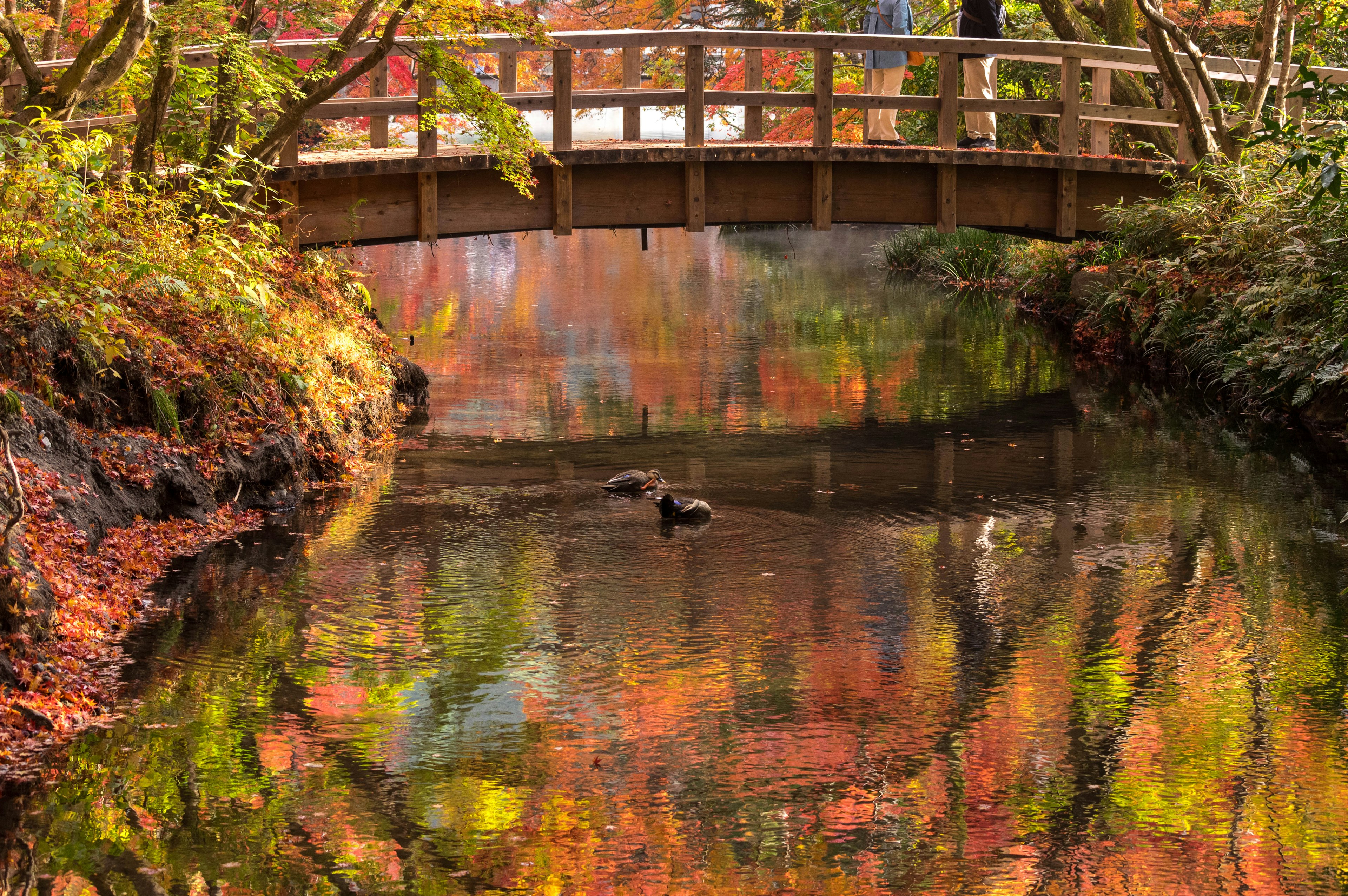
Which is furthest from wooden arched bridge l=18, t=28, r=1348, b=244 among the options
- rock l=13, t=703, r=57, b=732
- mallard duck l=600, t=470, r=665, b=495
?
rock l=13, t=703, r=57, b=732

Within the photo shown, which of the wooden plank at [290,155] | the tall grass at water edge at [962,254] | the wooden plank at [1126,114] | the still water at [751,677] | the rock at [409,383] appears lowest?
the still water at [751,677]

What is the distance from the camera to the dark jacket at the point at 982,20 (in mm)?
16906

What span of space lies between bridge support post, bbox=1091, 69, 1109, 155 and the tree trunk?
33.1 feet

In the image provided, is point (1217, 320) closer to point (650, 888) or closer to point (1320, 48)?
point (1320, 48)

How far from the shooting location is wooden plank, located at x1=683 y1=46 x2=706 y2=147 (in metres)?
15.0

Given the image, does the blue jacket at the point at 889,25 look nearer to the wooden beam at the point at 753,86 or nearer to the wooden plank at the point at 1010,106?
the wooden plank at the point at 1010,106

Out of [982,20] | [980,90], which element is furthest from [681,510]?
[982,20]

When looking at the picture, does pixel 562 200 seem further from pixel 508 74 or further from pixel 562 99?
pixel 508 74

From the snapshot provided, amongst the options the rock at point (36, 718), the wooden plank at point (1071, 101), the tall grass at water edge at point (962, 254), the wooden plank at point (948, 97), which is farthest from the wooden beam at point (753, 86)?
the rock at point (36, 718)

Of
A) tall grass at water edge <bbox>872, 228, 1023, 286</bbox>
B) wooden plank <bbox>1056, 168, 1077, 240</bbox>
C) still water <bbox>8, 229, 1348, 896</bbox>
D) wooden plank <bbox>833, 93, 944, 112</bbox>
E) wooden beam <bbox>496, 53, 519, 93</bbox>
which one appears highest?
wooden beam <bbox>496, 53, 519, 93</bbox>

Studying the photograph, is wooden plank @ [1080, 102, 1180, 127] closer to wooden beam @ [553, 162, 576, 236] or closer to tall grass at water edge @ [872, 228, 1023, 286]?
wooden beam @ [553, 162, 576, 236]

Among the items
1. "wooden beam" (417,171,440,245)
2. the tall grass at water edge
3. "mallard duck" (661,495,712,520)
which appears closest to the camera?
"mallard duck" (661,495,712,520)

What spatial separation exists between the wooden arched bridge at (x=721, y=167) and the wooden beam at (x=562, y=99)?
0.02 metres

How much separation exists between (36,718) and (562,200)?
33.2 ft
